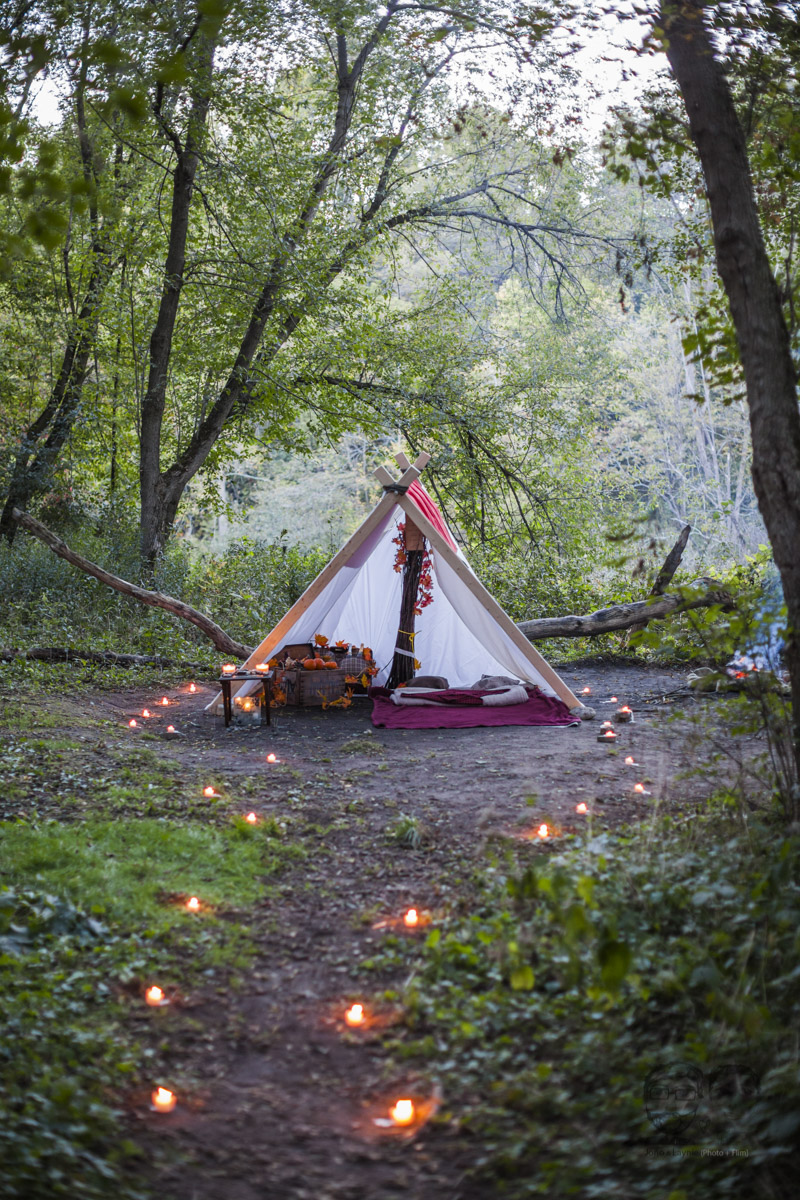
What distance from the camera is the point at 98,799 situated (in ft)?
12.8

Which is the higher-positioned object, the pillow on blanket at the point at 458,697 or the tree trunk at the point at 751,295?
the tree trunk at the point at 751,295

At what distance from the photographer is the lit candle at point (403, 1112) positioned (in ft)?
6.07

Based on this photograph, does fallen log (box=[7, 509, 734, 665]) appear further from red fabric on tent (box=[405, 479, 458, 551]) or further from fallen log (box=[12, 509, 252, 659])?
red fabric on tent (box=[405, 479, 458, 551])

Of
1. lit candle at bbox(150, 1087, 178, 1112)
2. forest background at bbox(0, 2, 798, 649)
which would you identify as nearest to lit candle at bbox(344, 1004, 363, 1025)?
lit candle at bbox(150, 1087, 178, 1112)

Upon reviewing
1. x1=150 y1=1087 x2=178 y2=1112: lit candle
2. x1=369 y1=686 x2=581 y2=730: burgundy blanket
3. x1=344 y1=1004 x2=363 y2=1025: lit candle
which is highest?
x1=369 y1=686 x2=581 y2=730: burgundy blanket

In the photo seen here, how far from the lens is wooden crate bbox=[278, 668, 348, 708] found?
662 cm

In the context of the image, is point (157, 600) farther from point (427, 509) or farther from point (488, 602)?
point (488, 602)

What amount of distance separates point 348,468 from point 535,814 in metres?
17.3

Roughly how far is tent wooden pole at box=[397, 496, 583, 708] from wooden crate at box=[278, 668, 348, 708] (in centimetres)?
130

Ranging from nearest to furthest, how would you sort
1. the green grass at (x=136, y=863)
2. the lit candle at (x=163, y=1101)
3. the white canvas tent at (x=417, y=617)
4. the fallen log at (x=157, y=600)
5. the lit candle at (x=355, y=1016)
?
the lit candle at (x=163, y=1101) → the lit candle at (x=355, y=1016) → the green grass at (x=136, y=863) → the white canvas tent at (x=417, y=617) → the fallen log at (x=157, y=600)

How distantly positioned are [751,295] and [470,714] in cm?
384

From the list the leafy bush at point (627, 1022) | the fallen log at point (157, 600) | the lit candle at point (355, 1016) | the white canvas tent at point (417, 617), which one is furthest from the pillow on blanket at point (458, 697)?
the lit candle at point (355, 1016)

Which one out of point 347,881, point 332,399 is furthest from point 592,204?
point 347,881

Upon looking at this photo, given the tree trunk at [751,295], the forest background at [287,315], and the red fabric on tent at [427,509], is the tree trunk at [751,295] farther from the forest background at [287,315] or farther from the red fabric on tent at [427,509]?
the forest background at [287,315]
